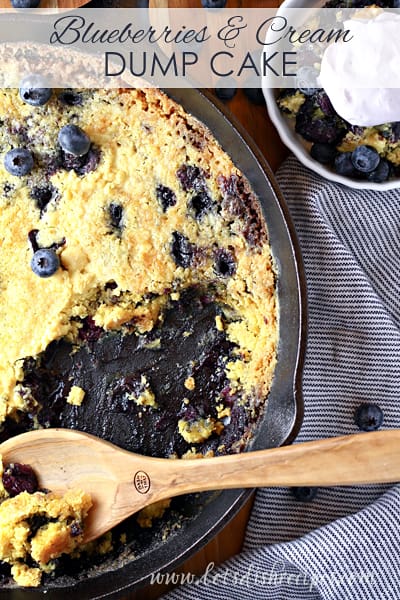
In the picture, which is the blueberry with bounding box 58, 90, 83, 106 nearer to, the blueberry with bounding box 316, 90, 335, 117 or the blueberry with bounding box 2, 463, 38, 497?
the blueberry with bounding box 316, 90, 335, 117

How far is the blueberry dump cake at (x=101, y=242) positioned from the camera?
94.5 inches

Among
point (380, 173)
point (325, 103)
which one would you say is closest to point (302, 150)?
point (325, 103)

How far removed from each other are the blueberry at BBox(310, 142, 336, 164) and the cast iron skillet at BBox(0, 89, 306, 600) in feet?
1.58

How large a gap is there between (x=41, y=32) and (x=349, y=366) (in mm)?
1555

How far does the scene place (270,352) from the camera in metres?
2.45

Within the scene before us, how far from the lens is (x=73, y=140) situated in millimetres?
2365

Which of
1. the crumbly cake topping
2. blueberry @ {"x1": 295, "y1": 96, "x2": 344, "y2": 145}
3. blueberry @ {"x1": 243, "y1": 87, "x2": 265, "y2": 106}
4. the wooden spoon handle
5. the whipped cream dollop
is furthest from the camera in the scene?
blueberry @ {"x1": 243, "y1": 87, "x2": 265, "y2": 106}

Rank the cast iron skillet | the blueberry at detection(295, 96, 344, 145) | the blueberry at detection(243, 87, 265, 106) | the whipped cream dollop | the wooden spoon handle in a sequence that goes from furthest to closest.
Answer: the blueberry at detection(243, 87, 265, 106), the blueberry at detection(295, 96, 344, 145), the whipped cream dollop, the cast iron skillet, the wooden spoon handle

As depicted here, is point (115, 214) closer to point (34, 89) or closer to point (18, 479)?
point (34, 89)

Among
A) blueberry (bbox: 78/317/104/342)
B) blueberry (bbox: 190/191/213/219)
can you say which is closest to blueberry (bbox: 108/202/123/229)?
blueberry (bbox: 190/191/213/219)

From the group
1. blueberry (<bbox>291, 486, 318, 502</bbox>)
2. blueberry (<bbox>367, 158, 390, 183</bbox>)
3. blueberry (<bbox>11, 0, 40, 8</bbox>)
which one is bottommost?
blueberry (<bbox>291, 486, 318, 502</bbox>)

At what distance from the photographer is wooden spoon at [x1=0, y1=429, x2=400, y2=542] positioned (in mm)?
2180

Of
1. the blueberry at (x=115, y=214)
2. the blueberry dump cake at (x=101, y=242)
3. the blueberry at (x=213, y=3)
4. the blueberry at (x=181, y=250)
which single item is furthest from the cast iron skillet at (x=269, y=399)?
the blueberry at (x=213, y=3)

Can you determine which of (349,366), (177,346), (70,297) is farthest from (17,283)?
(349,366)
